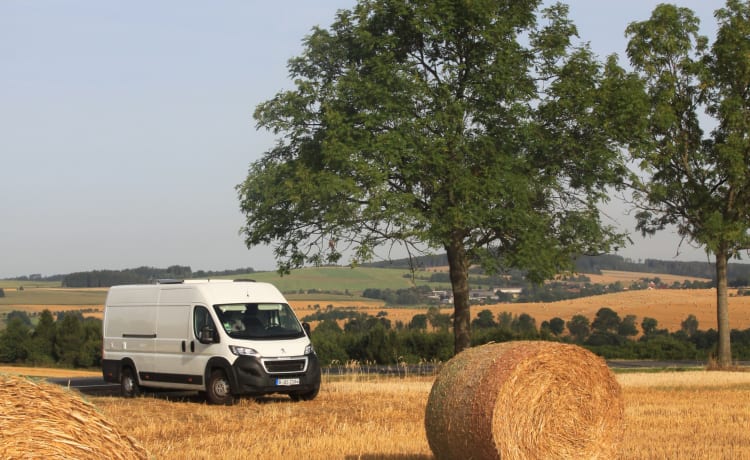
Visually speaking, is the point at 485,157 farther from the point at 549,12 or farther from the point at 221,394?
the point at 221,394

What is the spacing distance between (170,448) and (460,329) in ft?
65.1

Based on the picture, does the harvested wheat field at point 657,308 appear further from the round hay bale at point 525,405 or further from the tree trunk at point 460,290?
the round hay bale at point 525,405

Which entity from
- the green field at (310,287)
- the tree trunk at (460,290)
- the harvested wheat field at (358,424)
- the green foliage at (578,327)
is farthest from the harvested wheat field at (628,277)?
the harvested wheat field at (358,424)

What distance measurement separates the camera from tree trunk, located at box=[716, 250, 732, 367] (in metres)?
33.4

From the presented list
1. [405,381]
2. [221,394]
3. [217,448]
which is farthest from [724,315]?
[217,448]

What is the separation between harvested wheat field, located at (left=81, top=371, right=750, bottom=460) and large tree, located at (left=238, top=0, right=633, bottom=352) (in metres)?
7.25

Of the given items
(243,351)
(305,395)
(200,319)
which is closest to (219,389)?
(243,351)

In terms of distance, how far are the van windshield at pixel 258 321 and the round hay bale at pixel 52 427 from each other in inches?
453

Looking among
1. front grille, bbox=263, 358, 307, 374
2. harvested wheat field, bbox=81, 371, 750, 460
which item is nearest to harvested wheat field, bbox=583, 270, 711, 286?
harvested wheat field, bbox=81, 371, 750, 460

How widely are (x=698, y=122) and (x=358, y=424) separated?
22733 mm

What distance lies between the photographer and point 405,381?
25328mm

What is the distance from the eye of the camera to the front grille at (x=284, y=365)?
1948cm

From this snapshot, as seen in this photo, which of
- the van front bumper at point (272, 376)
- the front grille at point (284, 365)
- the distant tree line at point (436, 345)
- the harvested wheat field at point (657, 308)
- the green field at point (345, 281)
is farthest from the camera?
the green field at point (345, 281)

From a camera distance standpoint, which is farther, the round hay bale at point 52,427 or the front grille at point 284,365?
the front grille at point 284,365
